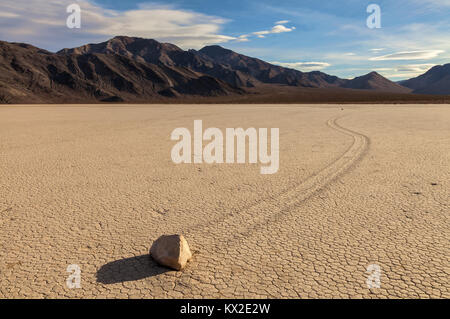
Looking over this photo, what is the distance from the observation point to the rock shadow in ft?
8.71

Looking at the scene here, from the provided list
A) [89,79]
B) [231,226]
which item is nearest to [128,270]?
[231,226]

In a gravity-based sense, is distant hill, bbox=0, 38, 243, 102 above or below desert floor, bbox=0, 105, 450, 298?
above

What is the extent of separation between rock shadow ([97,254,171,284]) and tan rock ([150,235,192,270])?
65 mm

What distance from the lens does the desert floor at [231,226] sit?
2.58 metres

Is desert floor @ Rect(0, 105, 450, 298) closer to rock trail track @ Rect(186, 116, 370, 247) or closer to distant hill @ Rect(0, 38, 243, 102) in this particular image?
rock trail track @ Rect(186, 116, 370, 247)

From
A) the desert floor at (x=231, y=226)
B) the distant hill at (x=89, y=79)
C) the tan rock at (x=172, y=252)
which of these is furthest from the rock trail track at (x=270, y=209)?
the distant hill at (x=89, y=79)

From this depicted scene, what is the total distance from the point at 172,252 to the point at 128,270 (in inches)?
15.2

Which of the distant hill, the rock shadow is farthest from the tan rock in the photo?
the distant hill

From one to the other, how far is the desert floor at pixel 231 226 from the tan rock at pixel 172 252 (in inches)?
2.7

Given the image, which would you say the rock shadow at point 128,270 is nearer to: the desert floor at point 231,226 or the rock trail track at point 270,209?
the desert floor at point 231,226

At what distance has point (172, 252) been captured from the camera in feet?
9.09

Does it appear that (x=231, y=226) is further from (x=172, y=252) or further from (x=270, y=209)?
(x=172, y=252)

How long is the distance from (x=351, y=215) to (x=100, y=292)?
2.80 meters

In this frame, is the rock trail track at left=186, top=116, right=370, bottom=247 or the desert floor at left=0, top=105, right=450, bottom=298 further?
the rock trail track at left=186, top=116, right=370, bottom=247
